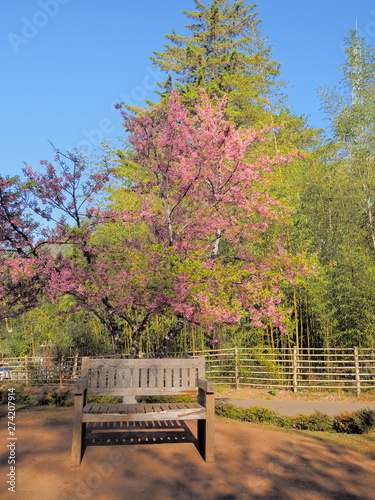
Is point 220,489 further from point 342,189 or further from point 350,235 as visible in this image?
point 342,189

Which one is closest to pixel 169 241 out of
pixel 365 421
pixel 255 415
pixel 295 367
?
pixel 255 415

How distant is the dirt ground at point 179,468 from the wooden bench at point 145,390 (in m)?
0.28

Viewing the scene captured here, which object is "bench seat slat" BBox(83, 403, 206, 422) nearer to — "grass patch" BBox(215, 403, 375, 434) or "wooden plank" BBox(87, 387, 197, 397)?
"wooden plank" BBox(87, 387, 197, 397)

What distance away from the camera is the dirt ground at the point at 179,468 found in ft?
12.3

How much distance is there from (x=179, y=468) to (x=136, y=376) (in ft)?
3.33

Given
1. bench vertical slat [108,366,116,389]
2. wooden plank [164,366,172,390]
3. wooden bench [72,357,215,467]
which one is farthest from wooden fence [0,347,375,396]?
bench vertical slat [108,366,116,389]

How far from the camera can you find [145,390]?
4.77 metres

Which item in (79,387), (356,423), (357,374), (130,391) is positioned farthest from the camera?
(357,374)

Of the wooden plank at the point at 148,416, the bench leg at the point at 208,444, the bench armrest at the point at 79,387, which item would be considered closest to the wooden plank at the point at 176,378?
the wooden plank at the point at 148,416

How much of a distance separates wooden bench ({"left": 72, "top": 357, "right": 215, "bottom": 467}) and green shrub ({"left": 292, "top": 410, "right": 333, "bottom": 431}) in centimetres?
250

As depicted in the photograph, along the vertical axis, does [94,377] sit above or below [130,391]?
above

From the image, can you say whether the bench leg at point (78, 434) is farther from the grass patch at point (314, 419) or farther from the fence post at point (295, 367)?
the fence post at point (295, 367)

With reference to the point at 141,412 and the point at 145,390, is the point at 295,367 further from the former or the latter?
the point at 141,412

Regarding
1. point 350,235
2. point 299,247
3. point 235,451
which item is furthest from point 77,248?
point 350,235
